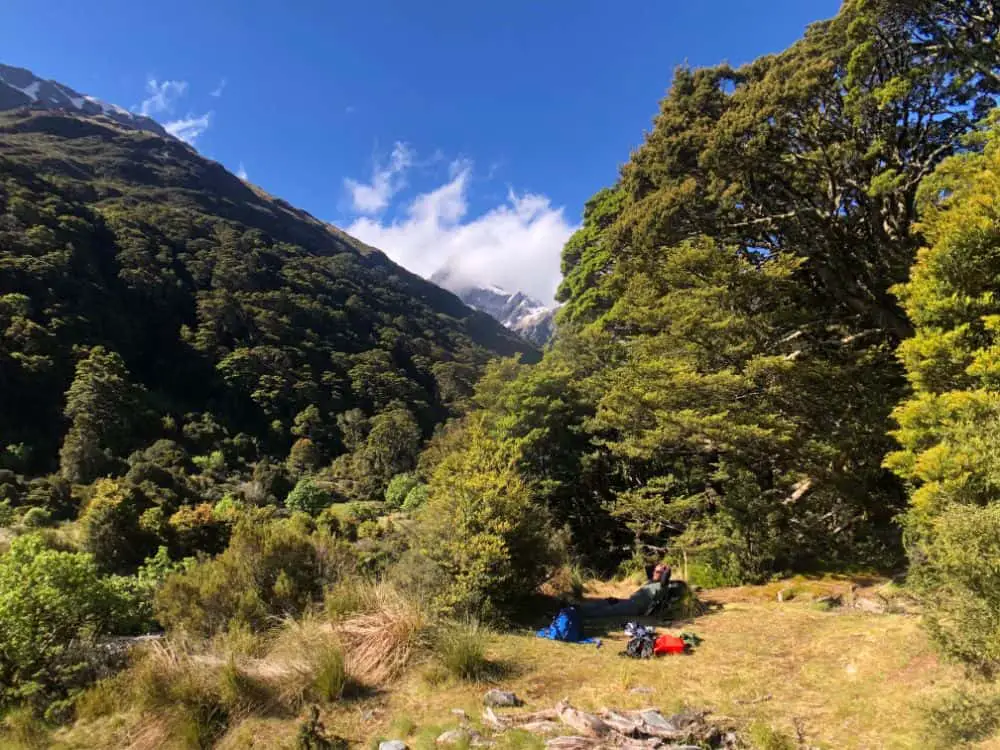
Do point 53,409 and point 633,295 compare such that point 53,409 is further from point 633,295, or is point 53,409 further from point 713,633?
point 713,633

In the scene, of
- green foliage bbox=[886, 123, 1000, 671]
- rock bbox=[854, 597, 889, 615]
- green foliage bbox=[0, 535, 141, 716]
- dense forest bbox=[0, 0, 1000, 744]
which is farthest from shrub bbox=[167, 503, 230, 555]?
green foliage bbox=[886, 123, 1000, 671]

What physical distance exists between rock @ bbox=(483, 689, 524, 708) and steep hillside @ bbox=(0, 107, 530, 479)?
1659 inches

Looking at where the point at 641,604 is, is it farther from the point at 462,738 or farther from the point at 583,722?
the point at 462,738

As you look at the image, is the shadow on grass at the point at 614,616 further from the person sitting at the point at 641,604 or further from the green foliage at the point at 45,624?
the green foliage at the point at 45,624

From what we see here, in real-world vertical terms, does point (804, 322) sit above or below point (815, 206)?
below

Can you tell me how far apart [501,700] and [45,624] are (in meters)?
4.44

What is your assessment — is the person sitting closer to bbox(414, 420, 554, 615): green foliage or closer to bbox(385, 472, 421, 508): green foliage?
bbox(414, 420, 554, 615): green foliage

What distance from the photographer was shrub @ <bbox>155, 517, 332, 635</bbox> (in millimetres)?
6160

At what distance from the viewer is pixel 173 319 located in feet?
212

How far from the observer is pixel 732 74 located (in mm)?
14133

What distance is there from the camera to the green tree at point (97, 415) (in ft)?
118

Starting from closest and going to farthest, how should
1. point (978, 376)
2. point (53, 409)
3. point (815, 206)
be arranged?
point (978, 376) → point (815, 206) → point (53, 409)

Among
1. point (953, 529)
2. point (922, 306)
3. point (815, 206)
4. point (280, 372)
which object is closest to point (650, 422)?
point (922, 306)

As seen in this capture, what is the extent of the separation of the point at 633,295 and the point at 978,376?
8.44m
